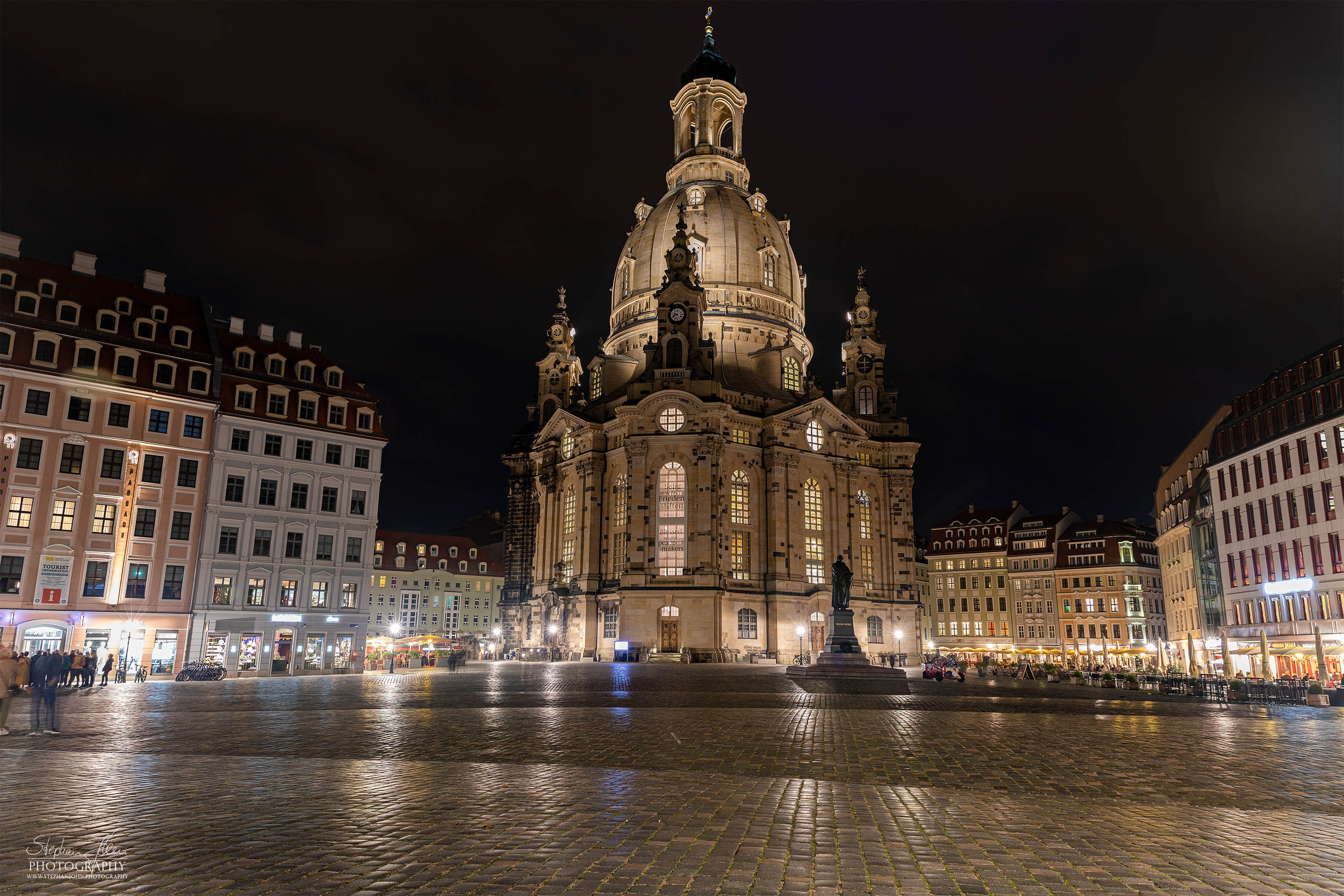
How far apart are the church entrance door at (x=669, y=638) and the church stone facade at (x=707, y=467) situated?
153mm

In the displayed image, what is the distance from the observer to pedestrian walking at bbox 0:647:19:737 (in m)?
17.2

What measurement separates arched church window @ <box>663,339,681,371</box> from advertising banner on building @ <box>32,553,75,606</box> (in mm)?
48951

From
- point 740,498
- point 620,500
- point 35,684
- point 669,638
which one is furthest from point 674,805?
point 620,500

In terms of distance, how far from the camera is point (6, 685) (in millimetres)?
17453

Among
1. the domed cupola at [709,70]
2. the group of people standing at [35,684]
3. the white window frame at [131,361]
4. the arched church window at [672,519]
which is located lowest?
the group of people standing at [35,684]

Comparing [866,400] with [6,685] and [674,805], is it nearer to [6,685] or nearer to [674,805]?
[6,685]

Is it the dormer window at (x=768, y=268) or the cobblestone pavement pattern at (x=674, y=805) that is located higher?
the dormer window at (x=768, y=268)

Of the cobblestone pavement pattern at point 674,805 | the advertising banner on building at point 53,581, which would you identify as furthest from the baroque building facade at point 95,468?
the cobblestone pavement pattern at point 674,805

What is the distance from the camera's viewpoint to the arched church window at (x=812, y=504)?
8156 cm

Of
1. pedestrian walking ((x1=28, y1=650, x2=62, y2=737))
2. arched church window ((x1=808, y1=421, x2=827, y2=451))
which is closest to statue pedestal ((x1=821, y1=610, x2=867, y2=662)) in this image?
pedestrian walking ((x1=28, y1=650, x2=62, y2=737))

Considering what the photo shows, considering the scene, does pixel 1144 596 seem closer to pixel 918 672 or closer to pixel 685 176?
pixel 918 672

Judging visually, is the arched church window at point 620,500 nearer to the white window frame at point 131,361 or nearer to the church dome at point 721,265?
the church dome at point 721,265

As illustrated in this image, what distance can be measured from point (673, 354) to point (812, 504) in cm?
1979

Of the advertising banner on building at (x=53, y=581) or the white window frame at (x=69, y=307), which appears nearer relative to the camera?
the advertising banner on building at (x=53, y=581)
